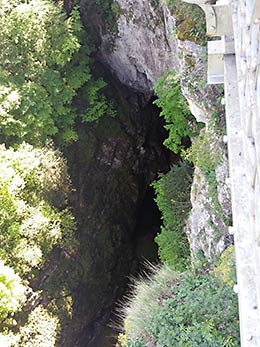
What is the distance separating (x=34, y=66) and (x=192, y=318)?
7.01m

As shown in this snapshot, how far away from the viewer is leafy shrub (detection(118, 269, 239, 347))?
17.8 feet

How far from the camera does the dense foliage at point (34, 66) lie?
375 inches

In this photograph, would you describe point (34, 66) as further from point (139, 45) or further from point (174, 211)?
point (174, 211)

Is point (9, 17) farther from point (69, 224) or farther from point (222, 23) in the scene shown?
point (222, 23)

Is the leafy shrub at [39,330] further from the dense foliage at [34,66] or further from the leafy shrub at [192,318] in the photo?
A: the dense foliage at [34,66]

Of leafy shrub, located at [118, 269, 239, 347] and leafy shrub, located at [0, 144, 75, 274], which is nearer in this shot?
leafy shrub, located at [118, 269, 239, 347]

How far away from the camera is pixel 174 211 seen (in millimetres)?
10016

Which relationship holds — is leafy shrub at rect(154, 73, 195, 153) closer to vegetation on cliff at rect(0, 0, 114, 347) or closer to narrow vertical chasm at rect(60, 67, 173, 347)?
vegetation on cliff at rect(0, 0, 114, 347)

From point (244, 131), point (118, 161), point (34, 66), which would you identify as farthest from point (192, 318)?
point (34, 66)

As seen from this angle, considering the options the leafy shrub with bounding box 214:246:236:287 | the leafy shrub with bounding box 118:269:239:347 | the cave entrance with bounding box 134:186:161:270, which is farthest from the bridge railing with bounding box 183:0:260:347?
the cave entrance with bounding box 134:186:161:270

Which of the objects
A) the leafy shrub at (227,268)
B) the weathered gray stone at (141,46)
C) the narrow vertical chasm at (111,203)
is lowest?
the narrow vertical chasm at (111,203)

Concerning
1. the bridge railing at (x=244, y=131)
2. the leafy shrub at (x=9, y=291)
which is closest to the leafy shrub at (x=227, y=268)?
the bridge railing at (x=244, y=131)

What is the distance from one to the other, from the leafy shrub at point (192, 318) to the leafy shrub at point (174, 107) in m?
3.66

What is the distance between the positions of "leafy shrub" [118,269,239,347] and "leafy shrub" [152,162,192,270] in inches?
104
